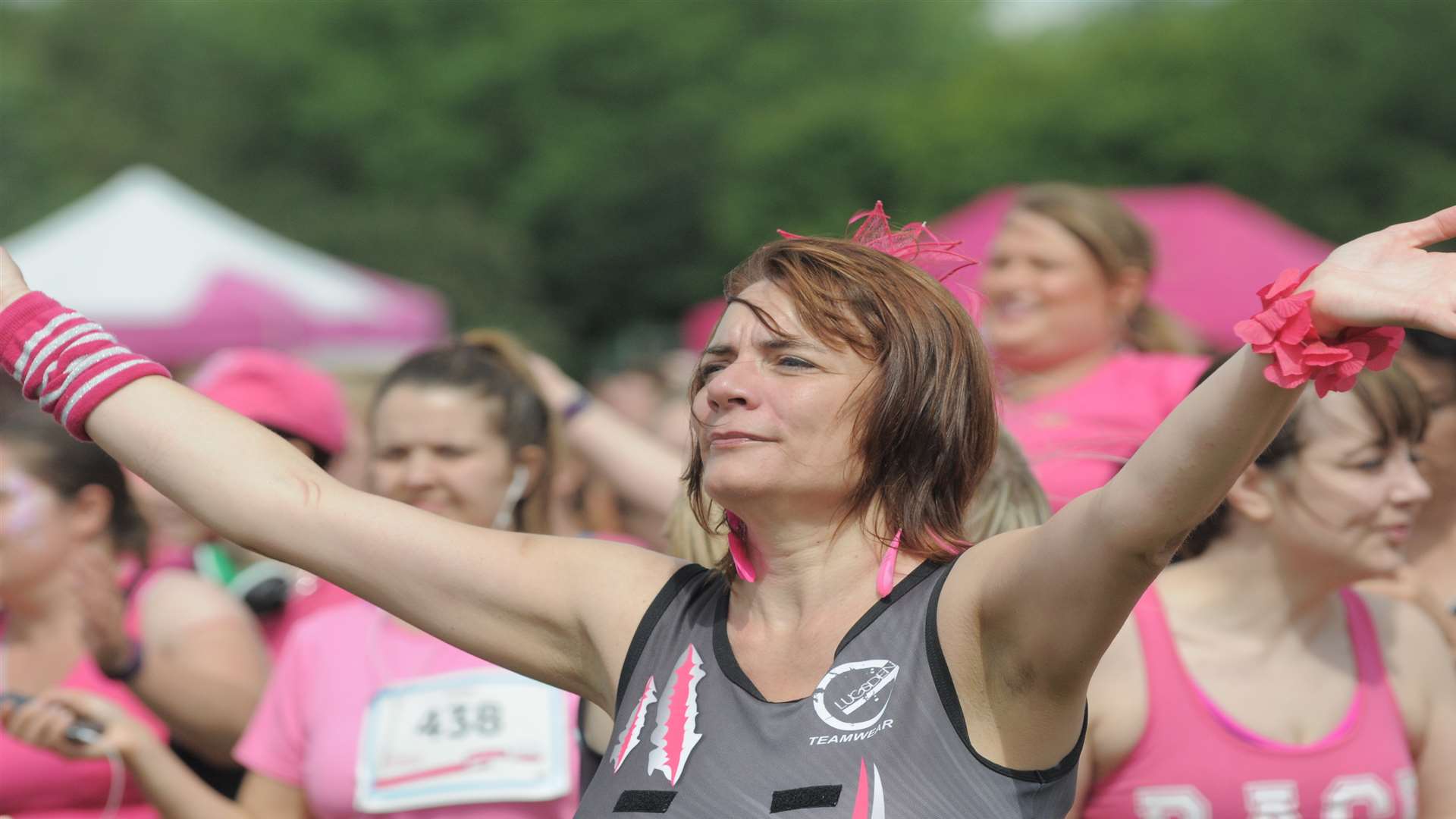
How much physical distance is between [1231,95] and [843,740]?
34.3 metres

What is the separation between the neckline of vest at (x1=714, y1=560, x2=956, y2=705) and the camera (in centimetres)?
211

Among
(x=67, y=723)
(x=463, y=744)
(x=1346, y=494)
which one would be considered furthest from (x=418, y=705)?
(x=1346, y=494)

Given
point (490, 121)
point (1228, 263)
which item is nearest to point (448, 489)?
point (1228, 263)

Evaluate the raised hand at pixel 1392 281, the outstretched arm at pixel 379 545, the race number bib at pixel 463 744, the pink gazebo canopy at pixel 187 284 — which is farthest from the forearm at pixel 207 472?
the pink gazebo canopy at pixel 187 284

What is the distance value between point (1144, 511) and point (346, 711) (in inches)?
78.6

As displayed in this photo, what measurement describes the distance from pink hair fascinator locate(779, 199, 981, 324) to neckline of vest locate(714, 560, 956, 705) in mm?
447

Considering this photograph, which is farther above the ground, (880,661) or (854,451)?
(854,451)

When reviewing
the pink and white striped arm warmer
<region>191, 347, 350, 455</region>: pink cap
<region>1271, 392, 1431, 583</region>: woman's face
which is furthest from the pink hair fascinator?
<region>191, 347, 350, 455</region>: pink cap

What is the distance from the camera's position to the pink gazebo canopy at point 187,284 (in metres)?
10.9

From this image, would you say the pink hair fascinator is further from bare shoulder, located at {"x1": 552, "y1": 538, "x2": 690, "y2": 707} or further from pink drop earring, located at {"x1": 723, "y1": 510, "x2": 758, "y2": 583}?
bare shoulder, located at {"x1": 552, "y1": 538, "x2": 690, "y2": 707}

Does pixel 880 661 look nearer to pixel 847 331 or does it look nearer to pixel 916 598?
pixel 916 598

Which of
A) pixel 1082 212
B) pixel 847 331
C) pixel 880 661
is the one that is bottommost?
pixel 1082 212

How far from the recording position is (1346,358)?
1728 mm

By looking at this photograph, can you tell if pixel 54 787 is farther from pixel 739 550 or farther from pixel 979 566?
pixel 979 566
